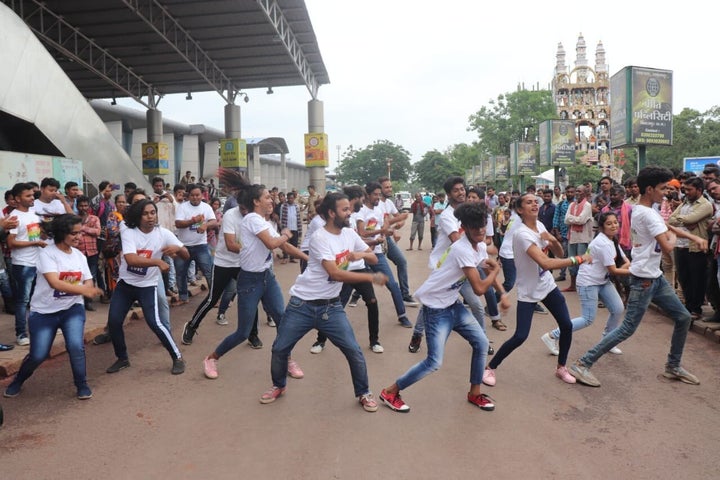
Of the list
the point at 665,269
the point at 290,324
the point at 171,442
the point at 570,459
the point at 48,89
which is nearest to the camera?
the point at 570,459

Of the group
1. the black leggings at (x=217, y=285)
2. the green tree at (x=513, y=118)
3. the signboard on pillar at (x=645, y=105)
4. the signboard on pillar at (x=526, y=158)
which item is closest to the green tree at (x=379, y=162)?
the green tree at (x=513, y=118)

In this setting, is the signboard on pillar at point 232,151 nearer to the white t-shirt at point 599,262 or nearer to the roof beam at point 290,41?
the roof beam at point 290,41

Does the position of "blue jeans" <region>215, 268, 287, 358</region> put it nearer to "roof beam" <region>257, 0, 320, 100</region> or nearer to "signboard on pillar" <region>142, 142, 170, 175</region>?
"roof beam" <region>257, 0, 320, 100</region>

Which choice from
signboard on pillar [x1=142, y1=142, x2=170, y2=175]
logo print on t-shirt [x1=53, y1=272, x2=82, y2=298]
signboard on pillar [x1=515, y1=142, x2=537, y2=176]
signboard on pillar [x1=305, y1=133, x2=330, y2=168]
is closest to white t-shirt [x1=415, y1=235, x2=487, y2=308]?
logo print on t-shirt [x1=53, y1=272, x2=82, y2=298]

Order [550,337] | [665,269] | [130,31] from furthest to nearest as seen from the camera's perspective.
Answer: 1. [130,31]
2. [665,269]
3. [550,337]

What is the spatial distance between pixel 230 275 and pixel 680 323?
4492 mm

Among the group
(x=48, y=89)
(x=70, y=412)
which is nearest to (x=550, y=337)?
(x=70, y=412)

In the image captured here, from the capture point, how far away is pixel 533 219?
4.84 m

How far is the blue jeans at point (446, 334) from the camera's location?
13.9 feet

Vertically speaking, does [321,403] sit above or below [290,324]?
below

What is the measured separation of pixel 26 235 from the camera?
20.3ft

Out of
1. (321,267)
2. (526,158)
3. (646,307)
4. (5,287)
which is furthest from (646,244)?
(526,158)

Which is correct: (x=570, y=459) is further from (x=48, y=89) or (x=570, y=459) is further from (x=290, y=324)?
(x=48, y=89)

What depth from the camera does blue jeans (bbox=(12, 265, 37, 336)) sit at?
6.09 m
